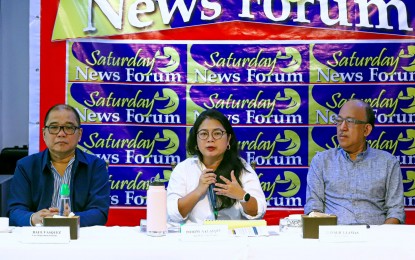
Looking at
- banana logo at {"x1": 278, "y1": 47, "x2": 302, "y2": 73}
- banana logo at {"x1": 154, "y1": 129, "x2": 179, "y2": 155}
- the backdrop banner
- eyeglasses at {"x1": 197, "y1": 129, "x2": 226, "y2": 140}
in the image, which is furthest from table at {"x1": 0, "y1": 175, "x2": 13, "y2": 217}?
banana logo at {"x1": 278, "y1": 47, "x2": 302, "y2": 73}

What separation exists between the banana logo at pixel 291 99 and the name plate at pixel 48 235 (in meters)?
2.08

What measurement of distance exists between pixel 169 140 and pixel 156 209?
1741mm

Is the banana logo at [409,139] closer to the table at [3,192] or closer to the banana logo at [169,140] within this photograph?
the banana logo at [169,140]

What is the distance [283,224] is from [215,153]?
2.09ft

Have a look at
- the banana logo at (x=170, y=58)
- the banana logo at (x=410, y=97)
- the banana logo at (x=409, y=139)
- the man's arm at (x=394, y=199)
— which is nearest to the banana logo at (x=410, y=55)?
the banana logo at (x=410, y=97)

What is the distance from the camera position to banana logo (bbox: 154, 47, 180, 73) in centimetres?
399

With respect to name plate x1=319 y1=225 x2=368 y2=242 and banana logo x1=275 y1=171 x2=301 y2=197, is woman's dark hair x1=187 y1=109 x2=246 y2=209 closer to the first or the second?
name plate x1=319 y1=225 x2=368 y2=242

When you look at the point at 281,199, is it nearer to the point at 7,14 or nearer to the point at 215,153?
the point at 215,153

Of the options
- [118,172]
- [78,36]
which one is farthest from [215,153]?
[78,36]

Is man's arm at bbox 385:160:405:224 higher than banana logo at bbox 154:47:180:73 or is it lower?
lower

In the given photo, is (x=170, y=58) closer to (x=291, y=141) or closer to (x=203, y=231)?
(x=291, y=141)

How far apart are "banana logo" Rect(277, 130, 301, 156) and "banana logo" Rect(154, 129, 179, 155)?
63 centimetres

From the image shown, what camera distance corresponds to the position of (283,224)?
246cm

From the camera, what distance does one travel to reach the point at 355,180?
324 cm
